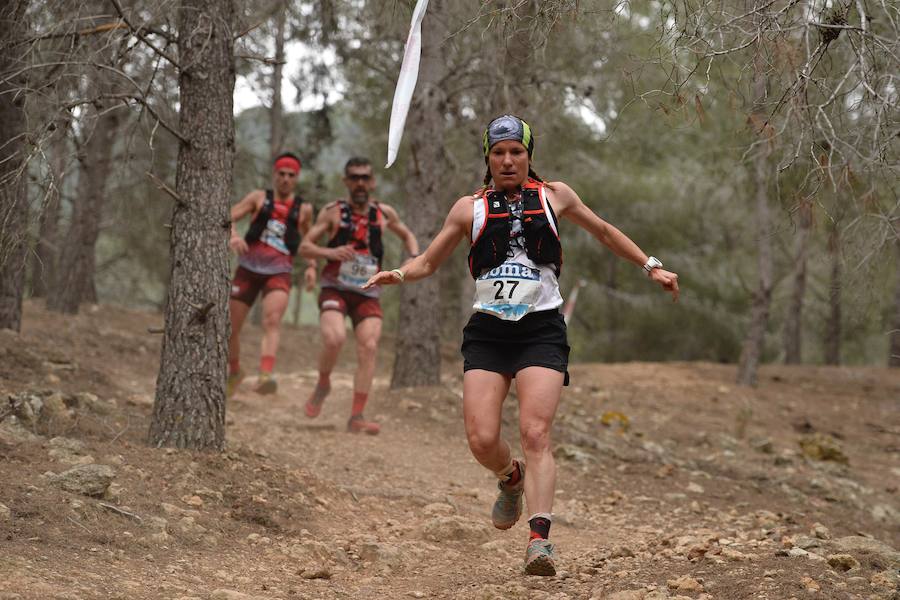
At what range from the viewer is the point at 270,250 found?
28.7ft

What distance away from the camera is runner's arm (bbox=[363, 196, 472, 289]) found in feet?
15.5

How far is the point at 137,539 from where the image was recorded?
14.6 ft

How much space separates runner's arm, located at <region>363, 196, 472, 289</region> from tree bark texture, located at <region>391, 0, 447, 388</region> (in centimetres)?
550

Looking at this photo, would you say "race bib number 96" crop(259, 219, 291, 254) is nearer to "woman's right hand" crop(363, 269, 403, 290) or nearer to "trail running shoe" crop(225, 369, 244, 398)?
"trail running shoe" crop(225, 369, 244, 398)

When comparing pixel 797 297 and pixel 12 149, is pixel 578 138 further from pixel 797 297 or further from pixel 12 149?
pixel 12 149

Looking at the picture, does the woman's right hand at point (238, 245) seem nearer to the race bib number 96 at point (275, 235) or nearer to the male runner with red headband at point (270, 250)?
the male runner with red headband at point (270, 250)

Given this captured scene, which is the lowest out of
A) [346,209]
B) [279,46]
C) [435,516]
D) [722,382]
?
[435,516]

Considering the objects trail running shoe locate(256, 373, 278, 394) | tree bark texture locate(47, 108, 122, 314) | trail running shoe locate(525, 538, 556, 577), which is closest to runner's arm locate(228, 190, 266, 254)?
trail running shoe locate(256, 373, 278, 394)

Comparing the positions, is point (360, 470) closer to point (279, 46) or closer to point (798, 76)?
point (798, 76)

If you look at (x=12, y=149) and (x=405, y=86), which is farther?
(x=12, y=149)

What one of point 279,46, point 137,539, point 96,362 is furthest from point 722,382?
point 137,539

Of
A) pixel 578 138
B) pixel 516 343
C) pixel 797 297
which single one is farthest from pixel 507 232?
pixel 797 297

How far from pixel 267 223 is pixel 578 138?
9531 millimetres

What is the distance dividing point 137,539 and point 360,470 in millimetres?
2976
